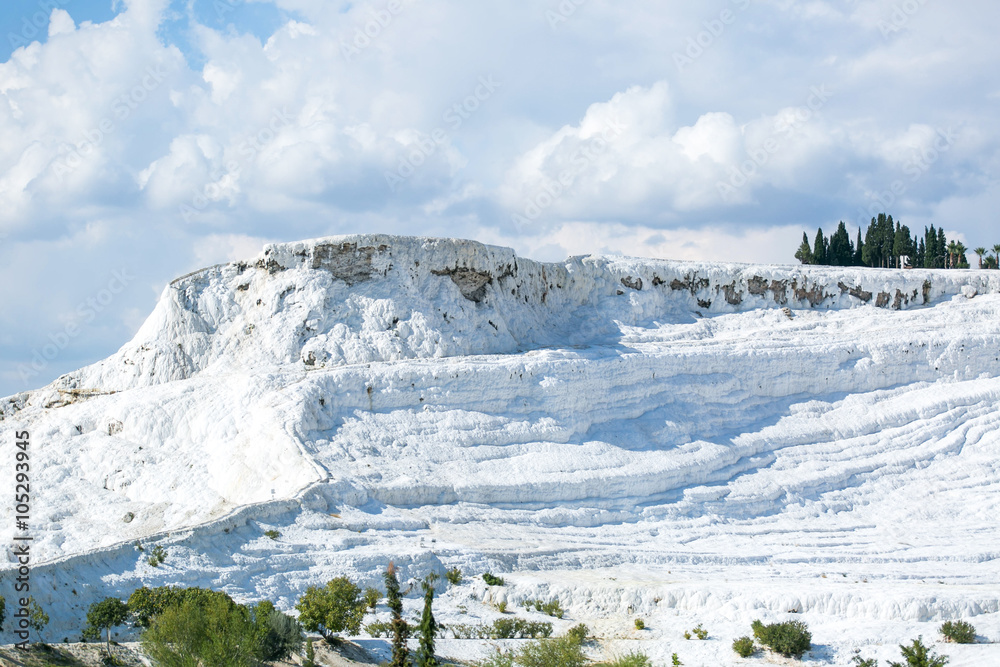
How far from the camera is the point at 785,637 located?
20469mm

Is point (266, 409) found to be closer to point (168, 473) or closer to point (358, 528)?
point (168, 473)

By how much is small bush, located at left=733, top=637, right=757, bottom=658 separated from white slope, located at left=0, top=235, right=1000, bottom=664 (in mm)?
219

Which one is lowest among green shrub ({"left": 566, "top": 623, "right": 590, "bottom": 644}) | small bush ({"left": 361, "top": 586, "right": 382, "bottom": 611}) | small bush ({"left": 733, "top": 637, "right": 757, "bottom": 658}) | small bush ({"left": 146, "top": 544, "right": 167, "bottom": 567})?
small bush ({"left": 733, "top": 637, "right": 757, "bottom": 658})

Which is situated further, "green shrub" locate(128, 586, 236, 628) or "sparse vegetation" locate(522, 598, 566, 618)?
"sparse vegetation" locate(522, 598, 566, 618)

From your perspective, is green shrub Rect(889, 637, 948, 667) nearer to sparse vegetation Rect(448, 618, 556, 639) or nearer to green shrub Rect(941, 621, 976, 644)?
green shrub Rect(941, 621, 976, 644)

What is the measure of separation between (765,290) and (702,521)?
15802mm

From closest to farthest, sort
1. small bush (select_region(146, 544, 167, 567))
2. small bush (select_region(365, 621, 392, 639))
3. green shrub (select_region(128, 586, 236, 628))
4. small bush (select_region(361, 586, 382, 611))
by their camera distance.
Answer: green shrub (select_region(128, 586, 236, 628)) → small bush (select_region(365, 621, 392, 639)) → small bush (select_region(146, 544, 167, 567)) → small bush (select_region(361, 586, 382, 611))

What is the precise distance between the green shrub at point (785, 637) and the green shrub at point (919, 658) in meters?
1.93

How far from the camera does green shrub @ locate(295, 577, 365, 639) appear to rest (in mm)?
19938

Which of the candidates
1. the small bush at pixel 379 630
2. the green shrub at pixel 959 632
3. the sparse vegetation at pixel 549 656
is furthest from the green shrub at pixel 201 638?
the green shrub at pixel 959 632

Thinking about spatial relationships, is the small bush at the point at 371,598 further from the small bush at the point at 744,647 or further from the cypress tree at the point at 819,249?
the cypress tree at the point at 819,249

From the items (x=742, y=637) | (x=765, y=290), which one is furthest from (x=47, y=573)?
(x=765, y=290)

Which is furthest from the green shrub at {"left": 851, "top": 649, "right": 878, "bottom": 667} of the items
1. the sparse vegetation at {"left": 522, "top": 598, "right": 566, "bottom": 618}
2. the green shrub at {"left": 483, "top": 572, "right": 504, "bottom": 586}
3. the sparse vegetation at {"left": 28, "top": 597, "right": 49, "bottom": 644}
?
the sparse vegetation at {"left": 28, "top": 597, "right": 49, "bottom": 644}

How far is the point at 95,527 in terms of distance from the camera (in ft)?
87.2
